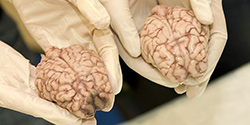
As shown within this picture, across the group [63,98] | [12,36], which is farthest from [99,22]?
[12,36]

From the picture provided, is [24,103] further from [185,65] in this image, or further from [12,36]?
[12,36]

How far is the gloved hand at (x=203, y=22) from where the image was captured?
936 millimetres

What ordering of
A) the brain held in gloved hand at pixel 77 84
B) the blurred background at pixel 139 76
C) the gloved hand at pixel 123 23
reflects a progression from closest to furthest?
the brain held in gloved hand at pixel 77 84 < the gloved hand at pixel 123 23 < the blurred background at pixel 139 76

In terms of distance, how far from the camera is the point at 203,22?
940 mm

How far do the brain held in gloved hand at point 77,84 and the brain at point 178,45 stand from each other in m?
0.17

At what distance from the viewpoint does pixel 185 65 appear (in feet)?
3.00

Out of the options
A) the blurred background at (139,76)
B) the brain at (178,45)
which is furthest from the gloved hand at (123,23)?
the blurred background at (139,76)

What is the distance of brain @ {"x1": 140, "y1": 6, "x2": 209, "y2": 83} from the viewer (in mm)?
906

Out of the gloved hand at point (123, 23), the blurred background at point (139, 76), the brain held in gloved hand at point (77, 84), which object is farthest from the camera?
the blurred background at point (139, 76)

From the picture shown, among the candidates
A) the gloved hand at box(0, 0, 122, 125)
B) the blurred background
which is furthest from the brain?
the blurred background

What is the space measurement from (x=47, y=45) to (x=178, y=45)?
52 centimetres

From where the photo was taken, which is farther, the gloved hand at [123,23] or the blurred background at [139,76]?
the blurred background at [139,76]

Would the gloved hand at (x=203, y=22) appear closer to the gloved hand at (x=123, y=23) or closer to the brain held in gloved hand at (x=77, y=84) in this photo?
the gloved hand at (x=123, y=23)

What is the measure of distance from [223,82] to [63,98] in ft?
4.27
